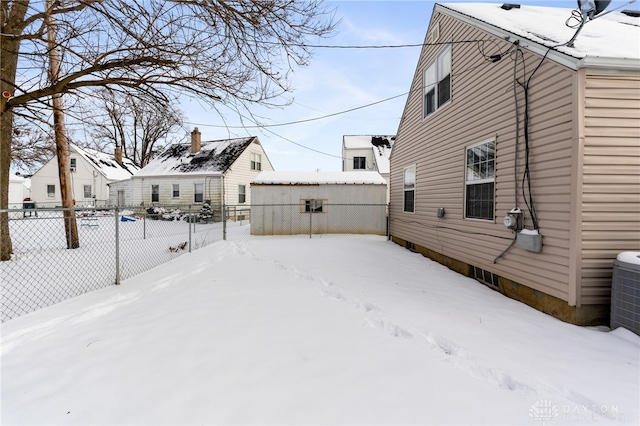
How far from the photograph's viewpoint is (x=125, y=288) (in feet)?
15.7

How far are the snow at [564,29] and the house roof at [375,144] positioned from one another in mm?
17387

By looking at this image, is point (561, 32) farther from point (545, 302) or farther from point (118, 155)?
point (118, 155)

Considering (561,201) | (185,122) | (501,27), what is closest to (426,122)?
(501,27)

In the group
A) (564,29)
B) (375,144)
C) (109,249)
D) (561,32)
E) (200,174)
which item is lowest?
(109,249)

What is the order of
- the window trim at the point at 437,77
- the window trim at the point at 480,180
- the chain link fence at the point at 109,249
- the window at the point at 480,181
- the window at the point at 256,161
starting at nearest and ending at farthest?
1. the chain link fence at the point at 109,249
2. the window trim at the point at 480,180
3. the window at the point at 480,181
4. the window trim at the point at 437,77
5. the window at the point at 256,161

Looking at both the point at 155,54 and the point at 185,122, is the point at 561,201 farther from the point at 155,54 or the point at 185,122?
the point at 185,122

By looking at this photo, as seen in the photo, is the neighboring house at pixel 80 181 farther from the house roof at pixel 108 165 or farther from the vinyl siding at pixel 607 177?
the vinyl siding at pixel 607 177

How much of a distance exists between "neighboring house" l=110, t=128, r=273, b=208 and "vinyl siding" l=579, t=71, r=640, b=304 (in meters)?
18.5

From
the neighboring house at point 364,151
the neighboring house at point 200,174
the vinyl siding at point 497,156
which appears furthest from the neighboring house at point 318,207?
the neighboring house at point 364,151

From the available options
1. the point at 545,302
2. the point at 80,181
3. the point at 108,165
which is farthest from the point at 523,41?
the point at 108,165

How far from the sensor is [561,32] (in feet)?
15.0

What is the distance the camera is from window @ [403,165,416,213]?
9.29 m

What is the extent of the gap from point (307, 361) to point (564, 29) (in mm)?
6541

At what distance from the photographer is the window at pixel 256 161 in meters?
22.9
